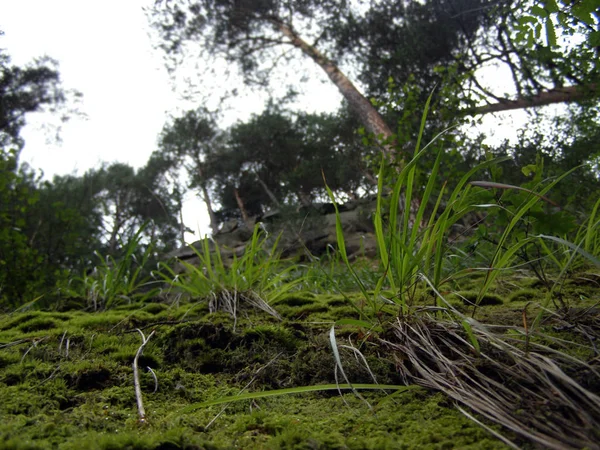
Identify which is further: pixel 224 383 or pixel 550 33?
pixel 550 33

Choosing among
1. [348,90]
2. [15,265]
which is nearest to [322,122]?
[348,90]

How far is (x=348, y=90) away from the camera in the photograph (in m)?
7.44

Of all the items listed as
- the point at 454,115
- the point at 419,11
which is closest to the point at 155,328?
the point at 454,115

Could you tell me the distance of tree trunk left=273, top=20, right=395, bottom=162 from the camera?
6793mm

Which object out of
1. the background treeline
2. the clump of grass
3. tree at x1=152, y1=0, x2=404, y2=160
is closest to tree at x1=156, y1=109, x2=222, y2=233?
the background treeline

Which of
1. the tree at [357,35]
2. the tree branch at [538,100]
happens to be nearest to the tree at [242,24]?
the tree at [357,35]

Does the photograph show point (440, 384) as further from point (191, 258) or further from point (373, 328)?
point (191, 258)

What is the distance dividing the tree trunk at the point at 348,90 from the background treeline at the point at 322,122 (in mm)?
32

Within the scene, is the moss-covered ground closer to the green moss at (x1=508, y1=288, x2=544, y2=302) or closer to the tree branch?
the green moss at (x1=508, y1=288, x2=544, y2=302)

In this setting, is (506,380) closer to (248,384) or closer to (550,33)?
(248,384)

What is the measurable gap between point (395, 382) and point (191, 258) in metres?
13.0

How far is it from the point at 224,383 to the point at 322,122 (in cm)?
1535

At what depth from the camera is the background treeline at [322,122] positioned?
10.2 feet

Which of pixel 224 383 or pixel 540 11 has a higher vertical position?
pixel 540 11
